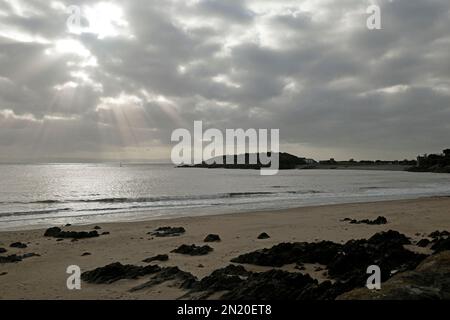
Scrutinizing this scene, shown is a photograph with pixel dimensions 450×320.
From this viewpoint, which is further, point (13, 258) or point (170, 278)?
point (13, 258)

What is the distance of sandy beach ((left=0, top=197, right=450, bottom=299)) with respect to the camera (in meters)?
8.04

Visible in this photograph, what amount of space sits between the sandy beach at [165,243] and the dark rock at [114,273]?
0.75 feet

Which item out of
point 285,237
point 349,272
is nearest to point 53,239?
point 285,237

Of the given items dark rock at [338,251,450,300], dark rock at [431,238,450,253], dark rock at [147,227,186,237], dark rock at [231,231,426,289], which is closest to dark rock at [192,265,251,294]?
dark rock at [231,231,426,289]

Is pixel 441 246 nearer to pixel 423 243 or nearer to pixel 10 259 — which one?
pixel 423 243

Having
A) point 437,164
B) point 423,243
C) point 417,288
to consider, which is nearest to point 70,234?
point 423,243

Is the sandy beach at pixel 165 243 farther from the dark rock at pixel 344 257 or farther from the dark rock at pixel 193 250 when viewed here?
the dark rock at pixel 344 257

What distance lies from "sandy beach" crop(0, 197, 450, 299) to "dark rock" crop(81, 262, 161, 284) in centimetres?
23

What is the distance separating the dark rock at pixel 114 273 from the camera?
849 centimetres

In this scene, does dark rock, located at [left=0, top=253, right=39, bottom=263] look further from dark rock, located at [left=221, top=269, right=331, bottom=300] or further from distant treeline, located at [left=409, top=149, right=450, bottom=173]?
distant treeline, located at [left=409, top=149, right=450, bottom=173]

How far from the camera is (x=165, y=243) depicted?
13352 mm

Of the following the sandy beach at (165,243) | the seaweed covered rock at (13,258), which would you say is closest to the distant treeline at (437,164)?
the sandy beach at (165,243)

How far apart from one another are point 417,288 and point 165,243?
10138mm
